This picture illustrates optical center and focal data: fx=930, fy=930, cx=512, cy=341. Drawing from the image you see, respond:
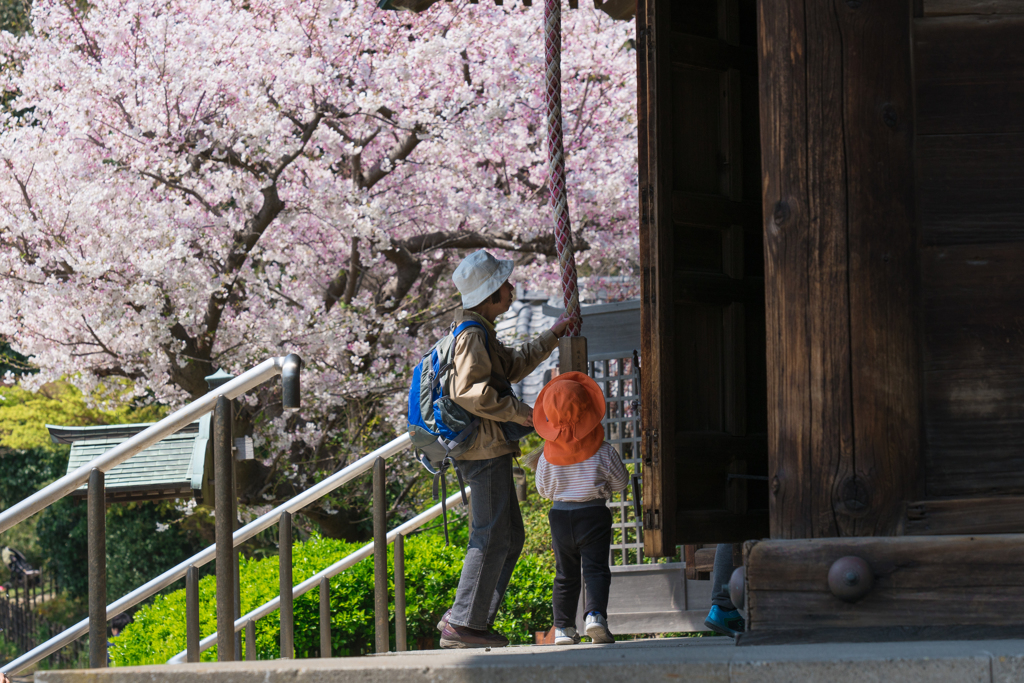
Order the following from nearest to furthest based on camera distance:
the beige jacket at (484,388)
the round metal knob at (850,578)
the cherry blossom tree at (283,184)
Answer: the round metal knob at (850,578)
the beige jacket at (484,388)
the cherry blossom tree at (283,184)

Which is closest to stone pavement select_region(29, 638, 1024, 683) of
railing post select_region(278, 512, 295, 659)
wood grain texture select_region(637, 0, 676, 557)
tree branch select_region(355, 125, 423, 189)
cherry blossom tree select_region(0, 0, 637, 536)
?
wood grain texture select_region(637, 0, 676, 557)

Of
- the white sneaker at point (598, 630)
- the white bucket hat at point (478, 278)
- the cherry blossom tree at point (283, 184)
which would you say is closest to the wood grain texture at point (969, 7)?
the white bucket hat at point (478, 278)

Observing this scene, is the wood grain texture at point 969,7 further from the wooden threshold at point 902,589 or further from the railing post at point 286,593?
the railing post at point 286,593

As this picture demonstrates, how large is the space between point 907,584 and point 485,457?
63.0 inches

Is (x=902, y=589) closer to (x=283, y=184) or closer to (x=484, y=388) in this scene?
(x=484, y=388)

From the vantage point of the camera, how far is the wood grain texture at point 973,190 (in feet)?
7.63

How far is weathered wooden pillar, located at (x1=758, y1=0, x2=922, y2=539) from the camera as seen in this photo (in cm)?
225

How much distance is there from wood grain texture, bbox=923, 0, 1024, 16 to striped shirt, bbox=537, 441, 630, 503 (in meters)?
2.02

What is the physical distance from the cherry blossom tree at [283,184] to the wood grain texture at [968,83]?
6492 millimetres

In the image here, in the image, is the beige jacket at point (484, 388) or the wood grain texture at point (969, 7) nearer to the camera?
the wood grain texture at point (969, 7)

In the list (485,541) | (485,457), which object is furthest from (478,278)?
(485,541)

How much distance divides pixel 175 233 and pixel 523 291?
277 inches

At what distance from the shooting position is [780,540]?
2.24 m

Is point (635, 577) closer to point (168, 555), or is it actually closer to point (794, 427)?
point (794, 427)
